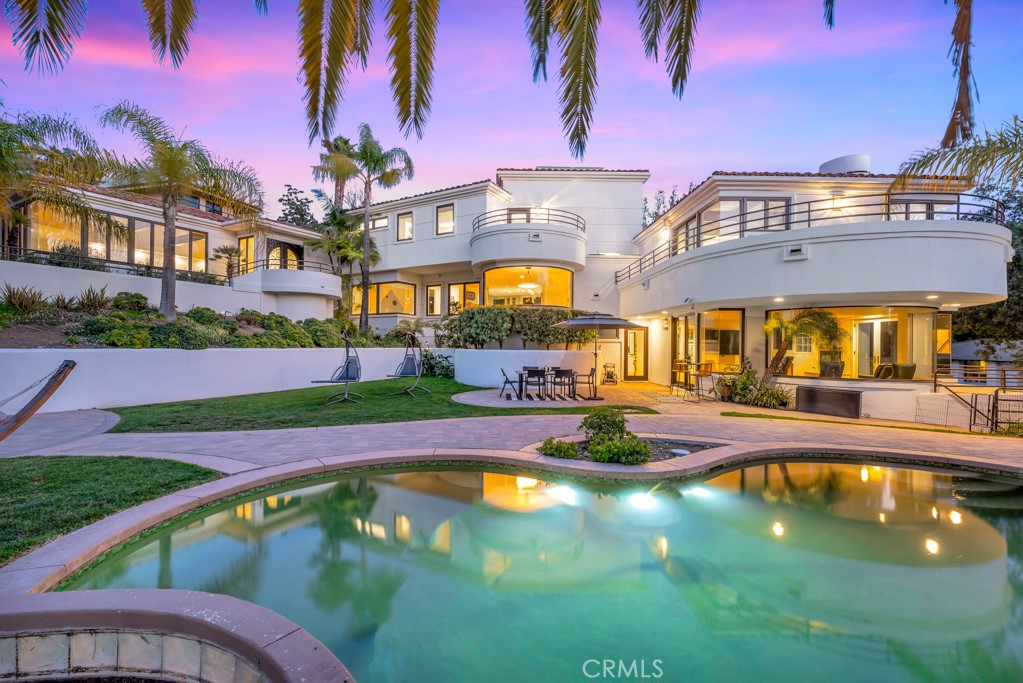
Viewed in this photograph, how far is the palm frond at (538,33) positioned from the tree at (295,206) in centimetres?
4580

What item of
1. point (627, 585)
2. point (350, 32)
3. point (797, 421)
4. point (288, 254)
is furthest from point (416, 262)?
point (350, 32)

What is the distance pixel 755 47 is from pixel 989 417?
14228 mm

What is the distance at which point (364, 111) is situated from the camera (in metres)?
1.73

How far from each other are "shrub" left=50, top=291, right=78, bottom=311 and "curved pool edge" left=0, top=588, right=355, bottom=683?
1598 cm

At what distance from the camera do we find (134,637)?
2.62 meters

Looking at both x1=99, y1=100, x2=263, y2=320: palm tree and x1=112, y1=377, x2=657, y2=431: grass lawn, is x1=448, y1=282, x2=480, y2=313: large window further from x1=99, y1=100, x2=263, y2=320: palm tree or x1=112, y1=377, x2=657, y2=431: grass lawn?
x1=99, y1=100, x2=263, y2=320: palm tree

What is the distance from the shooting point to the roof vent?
1791 cm

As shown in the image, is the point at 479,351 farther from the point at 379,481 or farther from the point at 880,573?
the point at 880,573

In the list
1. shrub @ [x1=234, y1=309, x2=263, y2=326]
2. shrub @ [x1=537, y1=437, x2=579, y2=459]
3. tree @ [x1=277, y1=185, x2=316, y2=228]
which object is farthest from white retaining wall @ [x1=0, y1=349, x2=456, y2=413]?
tree @ [x1=277, y1=185, x2=316, y2=228]

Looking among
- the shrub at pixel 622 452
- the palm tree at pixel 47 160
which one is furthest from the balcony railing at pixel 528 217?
the shrub at pixel 622 452

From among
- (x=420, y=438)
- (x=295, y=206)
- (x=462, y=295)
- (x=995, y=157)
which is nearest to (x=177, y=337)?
(x=420, y=438)

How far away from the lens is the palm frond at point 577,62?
1473 millimetres

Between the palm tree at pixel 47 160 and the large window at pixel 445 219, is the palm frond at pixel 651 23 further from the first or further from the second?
the large window at pixel 445 219

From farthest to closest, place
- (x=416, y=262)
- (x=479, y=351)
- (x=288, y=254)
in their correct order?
(x=288, y=254)
(x=416, y=262)
(x=479, y=351)
